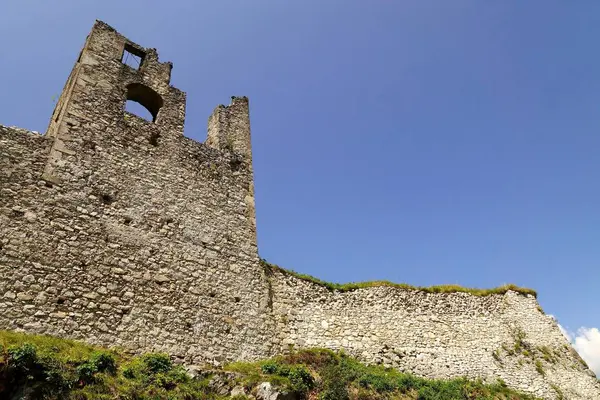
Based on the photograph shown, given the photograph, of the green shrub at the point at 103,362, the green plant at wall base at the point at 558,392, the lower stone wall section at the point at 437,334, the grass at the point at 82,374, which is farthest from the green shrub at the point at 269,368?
the green plant at wall base at the point at 558,392

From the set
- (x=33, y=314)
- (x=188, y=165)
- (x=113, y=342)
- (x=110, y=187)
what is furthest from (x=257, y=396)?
(x=188, y=165)

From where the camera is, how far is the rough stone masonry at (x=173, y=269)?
12.7 m

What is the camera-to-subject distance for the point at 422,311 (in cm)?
2038

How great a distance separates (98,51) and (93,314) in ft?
33.9

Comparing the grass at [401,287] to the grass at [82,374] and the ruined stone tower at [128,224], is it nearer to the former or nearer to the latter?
the ruined stone tower at [128,224]

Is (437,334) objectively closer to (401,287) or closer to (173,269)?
(401,287)

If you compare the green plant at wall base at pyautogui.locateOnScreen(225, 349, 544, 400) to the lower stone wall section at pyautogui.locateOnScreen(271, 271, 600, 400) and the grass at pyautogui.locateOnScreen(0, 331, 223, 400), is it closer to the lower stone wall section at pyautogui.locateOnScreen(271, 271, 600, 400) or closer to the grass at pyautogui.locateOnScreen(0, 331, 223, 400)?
the lower stone wall section at pyautogui.locateOnScreen(271, 271, 600, 400)

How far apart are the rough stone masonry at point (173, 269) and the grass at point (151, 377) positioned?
1046 mm

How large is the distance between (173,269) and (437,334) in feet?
38.4

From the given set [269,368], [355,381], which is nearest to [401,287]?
[355,381]

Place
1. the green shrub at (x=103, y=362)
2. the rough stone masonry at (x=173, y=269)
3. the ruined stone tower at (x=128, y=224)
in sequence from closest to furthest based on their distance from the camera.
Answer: the green shrub at (x=103, y=362)
the ruined stone tower at (x=128, y=224)
the rough stone masonry at (x=173, y=269)

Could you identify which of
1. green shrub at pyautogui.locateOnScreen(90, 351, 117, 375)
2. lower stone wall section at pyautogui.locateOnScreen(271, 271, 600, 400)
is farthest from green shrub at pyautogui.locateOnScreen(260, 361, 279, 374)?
green shrub at pyautogui.locateOnScreen(90, 351, 117, 375)

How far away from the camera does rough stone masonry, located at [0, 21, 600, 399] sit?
1266cm

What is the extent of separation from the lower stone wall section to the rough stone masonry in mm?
57
